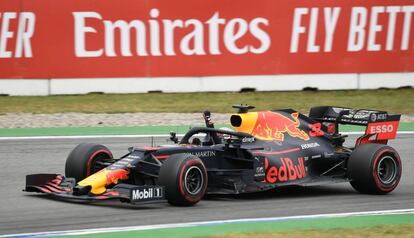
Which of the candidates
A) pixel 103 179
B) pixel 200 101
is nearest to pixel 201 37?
pixel 200 101

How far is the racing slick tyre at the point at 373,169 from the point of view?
10500 mm

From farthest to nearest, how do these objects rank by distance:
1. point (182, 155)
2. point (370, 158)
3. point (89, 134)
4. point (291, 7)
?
point (291, 7)
point (89, 134)
point (370, 158)
point (182, 155)

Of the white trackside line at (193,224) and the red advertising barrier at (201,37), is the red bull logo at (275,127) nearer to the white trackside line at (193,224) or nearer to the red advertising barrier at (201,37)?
the white trackside line at (193,224)

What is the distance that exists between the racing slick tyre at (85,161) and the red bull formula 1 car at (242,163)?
11 millimetres

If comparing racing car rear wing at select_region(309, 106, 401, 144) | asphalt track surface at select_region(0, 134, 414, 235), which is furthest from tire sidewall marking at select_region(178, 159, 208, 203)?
racing car rear wing at select_region(309, 106, 401, 144)

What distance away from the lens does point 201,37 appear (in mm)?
19344

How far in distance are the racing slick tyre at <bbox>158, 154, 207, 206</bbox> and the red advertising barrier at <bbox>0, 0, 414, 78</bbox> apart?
32.2 feet

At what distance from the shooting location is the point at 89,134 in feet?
52.6

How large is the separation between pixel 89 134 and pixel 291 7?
20.0 ft

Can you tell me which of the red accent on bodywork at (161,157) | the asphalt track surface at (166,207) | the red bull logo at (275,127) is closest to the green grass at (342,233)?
the asphalt track surface at (166,207)

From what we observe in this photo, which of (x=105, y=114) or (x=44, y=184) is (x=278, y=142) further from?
(x=105, y=114)

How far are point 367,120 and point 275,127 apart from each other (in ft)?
4.08

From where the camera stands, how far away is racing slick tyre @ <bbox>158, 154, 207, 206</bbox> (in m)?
9.27

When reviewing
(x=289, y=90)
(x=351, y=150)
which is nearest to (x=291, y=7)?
(x=289, y=90)
